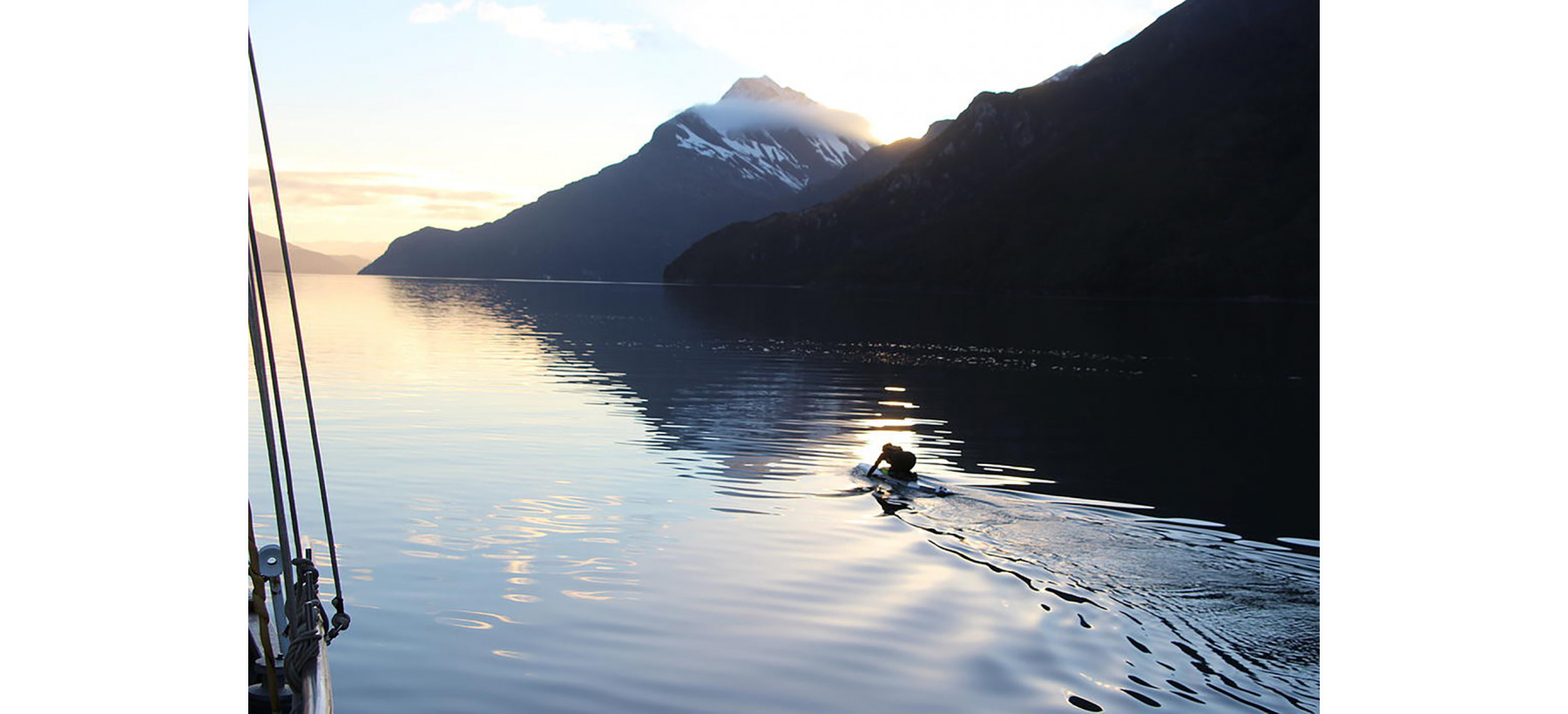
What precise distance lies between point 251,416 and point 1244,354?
56.6 meters

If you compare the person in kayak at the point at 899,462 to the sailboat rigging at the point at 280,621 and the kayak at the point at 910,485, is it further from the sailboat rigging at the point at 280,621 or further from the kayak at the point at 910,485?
the sailboat rigging at the point at 280,621

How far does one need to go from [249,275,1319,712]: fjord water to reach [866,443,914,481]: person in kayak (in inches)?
18.4

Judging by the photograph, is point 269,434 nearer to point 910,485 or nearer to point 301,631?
point 301,631

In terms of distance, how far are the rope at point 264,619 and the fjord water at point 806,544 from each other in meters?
1.47

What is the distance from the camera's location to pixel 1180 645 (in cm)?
1263

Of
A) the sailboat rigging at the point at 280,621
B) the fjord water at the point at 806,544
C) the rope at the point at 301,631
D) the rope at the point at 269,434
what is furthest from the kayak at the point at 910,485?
the rope at the point at 269,434

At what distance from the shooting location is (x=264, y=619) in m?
8.95

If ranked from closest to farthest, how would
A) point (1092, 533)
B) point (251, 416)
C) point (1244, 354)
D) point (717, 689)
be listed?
point (717, 689), point (1092, 533), point (251, 416), point (1244, 354)
